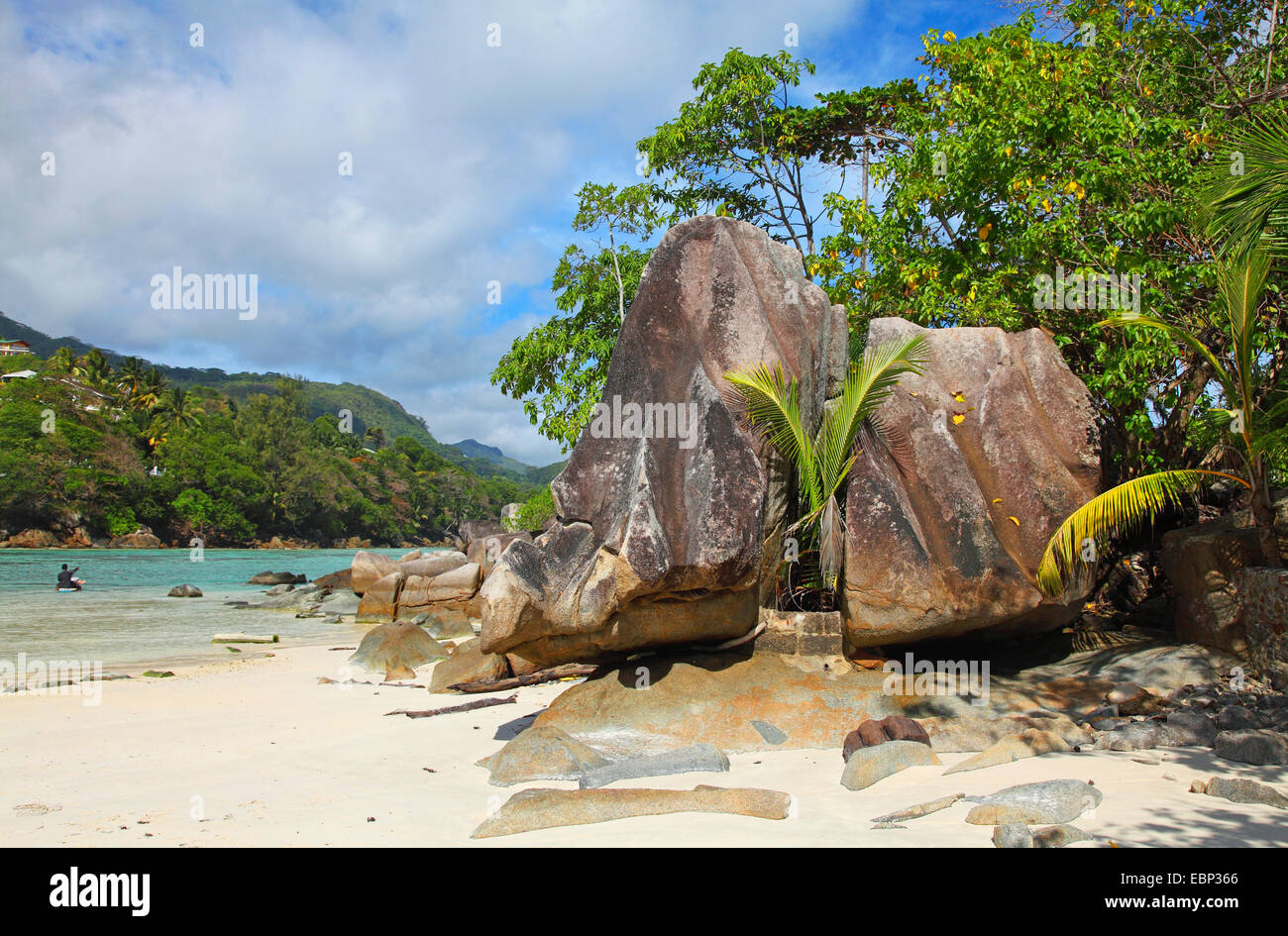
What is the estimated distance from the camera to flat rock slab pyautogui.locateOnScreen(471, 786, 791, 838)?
4668mm

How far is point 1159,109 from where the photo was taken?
10281 millimetres

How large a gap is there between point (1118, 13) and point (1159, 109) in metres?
2.26

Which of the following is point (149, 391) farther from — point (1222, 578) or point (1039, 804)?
point (1039, 804)

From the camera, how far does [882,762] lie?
5.55 m

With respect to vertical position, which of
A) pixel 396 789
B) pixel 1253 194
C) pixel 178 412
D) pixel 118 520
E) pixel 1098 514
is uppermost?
pixel 178 412

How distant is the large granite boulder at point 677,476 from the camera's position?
6.86 meters

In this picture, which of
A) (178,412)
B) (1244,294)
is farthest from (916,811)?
(178,412)

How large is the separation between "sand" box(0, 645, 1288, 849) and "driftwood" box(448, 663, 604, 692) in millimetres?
1244

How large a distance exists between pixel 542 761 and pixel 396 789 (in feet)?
3.24

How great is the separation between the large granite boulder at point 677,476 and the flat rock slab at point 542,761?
3.50 feet

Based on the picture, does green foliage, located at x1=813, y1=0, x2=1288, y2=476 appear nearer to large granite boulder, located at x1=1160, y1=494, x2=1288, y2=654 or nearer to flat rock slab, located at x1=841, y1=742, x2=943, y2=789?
large granite boulder, located at x1=1160, y1=494, x2=1288, y2=654

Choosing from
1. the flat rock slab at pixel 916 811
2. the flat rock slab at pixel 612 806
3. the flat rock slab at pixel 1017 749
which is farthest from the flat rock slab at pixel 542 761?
the flat rock slab at pixel 1017 749
